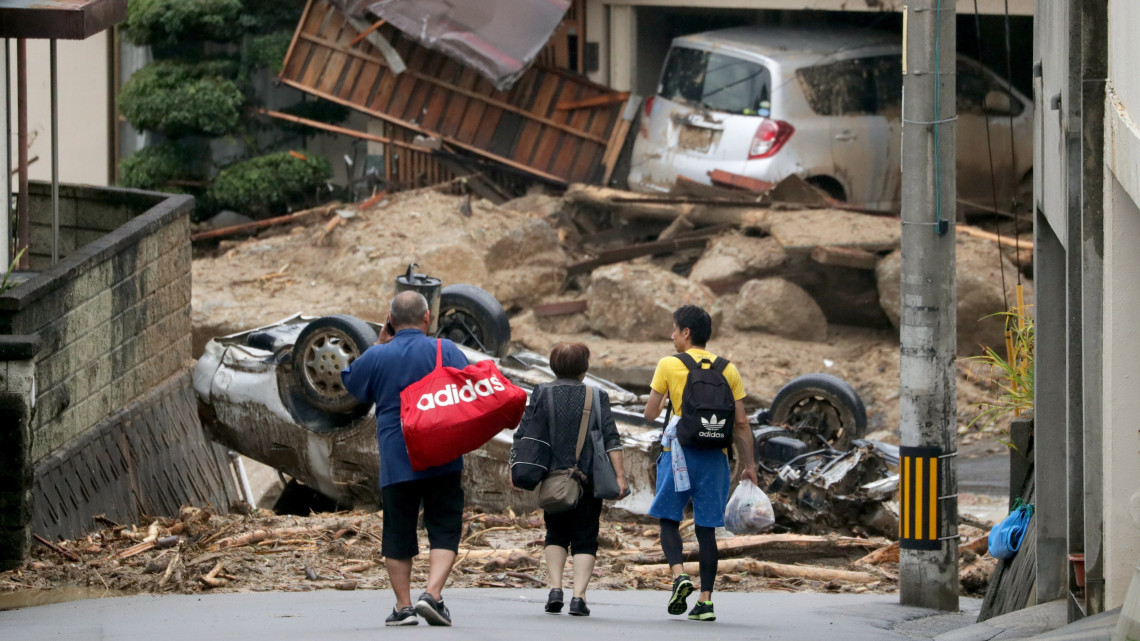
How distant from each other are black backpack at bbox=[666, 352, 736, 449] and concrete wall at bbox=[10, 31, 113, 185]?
17.2m

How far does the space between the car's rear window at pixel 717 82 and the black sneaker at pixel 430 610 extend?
11.6 meters

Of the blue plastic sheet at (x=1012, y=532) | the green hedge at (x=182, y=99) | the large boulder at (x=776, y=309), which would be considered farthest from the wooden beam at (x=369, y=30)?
the blue plastic sheet at (x=1012, y=532)

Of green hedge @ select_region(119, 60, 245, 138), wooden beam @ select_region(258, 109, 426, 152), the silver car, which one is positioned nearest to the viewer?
the silver car

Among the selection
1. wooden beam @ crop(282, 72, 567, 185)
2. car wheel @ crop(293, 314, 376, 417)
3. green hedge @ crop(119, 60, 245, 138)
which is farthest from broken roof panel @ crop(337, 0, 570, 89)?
car wheel @ crop(293, 314, 376, 417)

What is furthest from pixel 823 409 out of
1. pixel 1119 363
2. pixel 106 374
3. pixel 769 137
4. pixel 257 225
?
pixel 257 225

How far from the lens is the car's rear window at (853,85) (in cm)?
1694

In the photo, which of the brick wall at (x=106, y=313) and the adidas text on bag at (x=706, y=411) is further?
the brick wall at (x=106, y=313)

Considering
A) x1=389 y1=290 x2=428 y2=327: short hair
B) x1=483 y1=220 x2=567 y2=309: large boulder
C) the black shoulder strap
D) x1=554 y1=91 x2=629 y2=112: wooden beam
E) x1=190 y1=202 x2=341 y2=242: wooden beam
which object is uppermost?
x1=554 y1=91 x2=629 y2=112: wooden beam

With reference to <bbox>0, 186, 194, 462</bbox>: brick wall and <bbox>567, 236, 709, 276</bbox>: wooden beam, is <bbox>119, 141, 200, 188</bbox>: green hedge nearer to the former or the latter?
<bbox>567, 236, 709, 276</bbox>: wooden beam

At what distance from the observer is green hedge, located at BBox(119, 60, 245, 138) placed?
19453 millimetres

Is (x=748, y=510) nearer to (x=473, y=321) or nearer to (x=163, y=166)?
(x=473, y=321)

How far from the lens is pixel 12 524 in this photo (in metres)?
7.88

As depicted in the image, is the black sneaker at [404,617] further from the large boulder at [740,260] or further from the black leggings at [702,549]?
the large boulder at [740,260]

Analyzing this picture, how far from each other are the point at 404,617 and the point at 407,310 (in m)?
1.36
